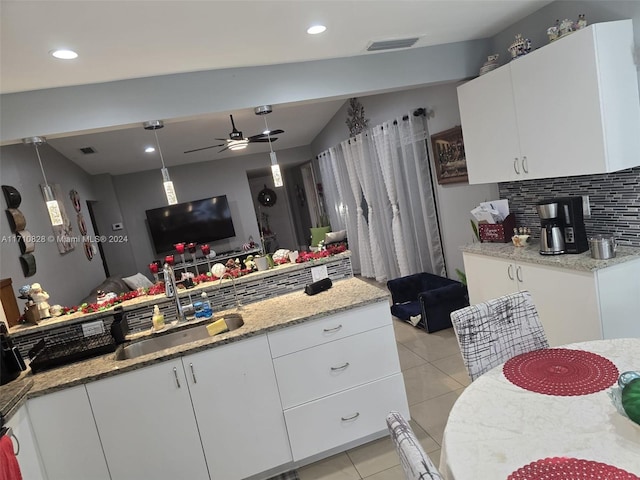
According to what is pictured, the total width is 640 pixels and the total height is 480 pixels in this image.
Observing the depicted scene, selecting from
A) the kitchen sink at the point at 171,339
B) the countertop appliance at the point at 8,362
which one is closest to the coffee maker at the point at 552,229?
the kitchen sink at the point at 171,339

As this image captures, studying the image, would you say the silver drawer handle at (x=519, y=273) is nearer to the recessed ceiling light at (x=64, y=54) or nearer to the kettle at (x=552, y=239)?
the kettle at (x=552, y=239)

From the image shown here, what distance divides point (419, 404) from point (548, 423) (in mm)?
1560

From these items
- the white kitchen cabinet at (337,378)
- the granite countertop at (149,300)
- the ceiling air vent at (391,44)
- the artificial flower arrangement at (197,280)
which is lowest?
the white kitchen cabinet at (337,378)

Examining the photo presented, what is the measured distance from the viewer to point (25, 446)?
1.83 meters

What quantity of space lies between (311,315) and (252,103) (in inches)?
59.8

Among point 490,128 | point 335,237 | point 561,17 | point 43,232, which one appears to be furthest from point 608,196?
point 43,232

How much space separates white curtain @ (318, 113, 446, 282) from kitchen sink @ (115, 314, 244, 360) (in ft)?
8.90

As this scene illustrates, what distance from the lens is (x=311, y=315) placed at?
7.25ft

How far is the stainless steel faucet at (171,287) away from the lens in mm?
2482

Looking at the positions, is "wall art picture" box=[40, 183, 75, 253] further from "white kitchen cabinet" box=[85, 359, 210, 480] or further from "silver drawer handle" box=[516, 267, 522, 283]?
"silver drawer handle" box=[516, 267, 522, 283]

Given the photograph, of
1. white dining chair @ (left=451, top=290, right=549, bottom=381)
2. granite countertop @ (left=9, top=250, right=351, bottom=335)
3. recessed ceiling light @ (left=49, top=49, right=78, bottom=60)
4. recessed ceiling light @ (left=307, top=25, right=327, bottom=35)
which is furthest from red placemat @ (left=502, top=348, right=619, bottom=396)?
recessed ceiling light @ (left=49, top=49, right=78, bottom=60)

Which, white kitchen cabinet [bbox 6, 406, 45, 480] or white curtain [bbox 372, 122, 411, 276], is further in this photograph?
white curtain [bbox 372, 122, 411, 276]

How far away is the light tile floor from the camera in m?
2.19

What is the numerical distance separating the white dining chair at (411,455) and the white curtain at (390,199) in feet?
11.8
